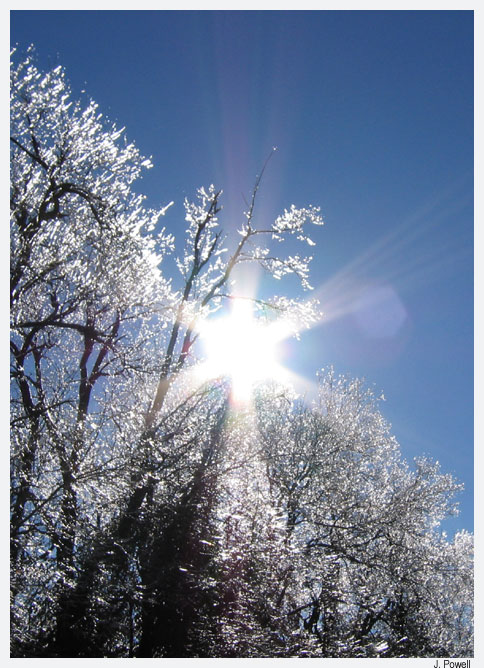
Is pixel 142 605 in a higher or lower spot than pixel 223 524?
lower

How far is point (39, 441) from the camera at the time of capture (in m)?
4.87


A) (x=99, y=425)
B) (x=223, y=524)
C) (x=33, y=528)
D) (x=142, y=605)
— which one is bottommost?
(x=142, y=605)

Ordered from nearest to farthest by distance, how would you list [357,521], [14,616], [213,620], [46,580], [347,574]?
[14,616] < [46,580] < [213,620] < [347,574] < [357,521]

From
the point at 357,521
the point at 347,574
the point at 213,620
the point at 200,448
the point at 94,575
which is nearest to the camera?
the point at 94,575

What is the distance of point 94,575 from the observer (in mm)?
4926

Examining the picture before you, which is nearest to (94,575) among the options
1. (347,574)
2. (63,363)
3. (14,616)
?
(14,616)

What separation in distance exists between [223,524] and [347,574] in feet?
19.0

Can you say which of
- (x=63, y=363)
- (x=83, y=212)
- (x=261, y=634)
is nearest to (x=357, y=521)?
(x=261, y=634)

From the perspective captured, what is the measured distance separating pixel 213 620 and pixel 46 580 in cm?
205

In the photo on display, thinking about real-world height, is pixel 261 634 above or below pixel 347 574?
below

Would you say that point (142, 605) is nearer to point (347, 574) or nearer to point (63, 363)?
point (63, 363)

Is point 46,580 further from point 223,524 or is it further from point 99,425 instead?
point 223,524

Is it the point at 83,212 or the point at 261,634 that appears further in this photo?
the point at 261,634

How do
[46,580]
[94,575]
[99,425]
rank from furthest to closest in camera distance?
[99,425]
[94,575]
[46,580]
